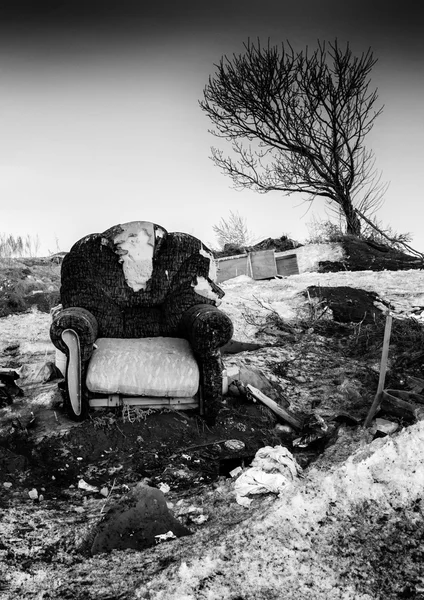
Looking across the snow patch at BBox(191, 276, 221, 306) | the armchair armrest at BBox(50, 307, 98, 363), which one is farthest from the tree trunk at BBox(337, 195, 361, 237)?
the armchair armrest at BBox(50, 307, 98, 363)

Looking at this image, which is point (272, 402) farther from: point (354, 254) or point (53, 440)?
point (354, 254)

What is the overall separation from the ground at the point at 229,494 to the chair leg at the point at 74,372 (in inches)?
5.3

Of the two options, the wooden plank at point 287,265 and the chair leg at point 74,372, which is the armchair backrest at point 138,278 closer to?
the chair leg at point 74,372

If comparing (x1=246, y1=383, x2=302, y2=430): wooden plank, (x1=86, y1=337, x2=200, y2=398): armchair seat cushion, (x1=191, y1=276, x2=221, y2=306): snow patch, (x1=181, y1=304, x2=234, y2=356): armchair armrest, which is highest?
(x1=191, y1=276, x2=221, y2=306): snow patch

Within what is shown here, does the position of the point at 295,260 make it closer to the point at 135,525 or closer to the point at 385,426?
the point at 385,426

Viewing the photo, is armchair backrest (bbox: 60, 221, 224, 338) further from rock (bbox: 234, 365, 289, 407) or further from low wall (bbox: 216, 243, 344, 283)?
low wall (bbox: 216, 243, 344, 283)

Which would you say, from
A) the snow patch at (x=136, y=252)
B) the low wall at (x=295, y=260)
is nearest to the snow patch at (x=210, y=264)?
the snow patch at (x=136, y=252)

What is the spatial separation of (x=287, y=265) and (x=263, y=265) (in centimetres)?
62

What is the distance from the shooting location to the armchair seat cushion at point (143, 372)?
3553mm

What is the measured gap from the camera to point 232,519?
238 centimetres

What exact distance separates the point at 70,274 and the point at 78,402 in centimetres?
102

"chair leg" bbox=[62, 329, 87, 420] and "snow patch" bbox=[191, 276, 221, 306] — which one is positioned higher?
"snow patch" bbox=[191, 276, 221, 306]

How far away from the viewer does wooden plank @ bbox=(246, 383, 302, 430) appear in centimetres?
384

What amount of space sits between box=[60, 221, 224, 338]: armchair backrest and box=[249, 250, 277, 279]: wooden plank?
19.9 ft
